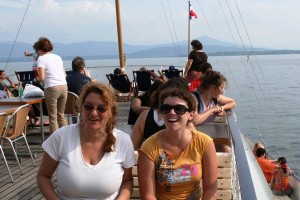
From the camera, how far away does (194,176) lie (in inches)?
109

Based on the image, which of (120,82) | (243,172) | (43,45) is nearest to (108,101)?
(243,172)

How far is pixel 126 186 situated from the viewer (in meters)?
2.82

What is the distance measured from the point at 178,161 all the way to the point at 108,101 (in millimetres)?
561

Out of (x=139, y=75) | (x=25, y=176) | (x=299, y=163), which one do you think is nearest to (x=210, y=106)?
(x=25, y=176)

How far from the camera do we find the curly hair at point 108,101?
276 centimetres

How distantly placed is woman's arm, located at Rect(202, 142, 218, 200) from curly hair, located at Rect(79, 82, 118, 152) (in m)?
0.57

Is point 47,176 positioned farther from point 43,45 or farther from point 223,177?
point 43,45

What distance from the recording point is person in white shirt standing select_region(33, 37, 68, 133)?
21.2ft

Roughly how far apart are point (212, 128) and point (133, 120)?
802 mm

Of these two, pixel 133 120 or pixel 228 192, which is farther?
pixel 133 120

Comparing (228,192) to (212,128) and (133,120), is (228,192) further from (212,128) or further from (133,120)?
(133,120)

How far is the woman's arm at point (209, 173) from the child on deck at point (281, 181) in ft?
25.7

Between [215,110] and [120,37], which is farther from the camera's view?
[120,37]

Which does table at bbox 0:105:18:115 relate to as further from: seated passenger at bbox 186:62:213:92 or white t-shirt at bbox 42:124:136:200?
white t-shirt at bbox 42:124:136:200
